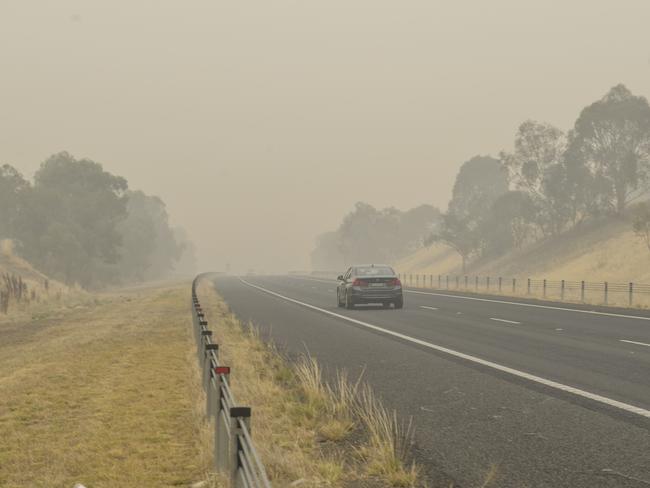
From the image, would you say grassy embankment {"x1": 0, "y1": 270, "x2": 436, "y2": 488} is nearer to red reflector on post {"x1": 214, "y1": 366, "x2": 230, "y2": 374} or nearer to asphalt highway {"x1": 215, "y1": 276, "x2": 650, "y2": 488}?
asphalt highway {"x1": 215, "y1": 276, "x2": 650, "y2": 488}

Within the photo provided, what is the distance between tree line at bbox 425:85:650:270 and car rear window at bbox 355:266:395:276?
151 ft

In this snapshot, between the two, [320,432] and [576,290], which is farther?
[576,290]

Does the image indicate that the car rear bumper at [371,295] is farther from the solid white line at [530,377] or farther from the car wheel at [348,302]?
the solid white line at [530,377]

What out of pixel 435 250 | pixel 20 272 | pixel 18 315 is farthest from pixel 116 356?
pixel 435 250

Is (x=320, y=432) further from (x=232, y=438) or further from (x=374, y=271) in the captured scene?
(x=374, y=271)

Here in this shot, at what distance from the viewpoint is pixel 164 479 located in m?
6.05

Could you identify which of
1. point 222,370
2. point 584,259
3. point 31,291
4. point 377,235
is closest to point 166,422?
point 222,370

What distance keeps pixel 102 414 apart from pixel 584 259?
201 feet

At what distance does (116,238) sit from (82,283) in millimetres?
5317

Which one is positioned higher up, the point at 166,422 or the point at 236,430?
the point at 236,430

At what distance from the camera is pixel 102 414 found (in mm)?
8758

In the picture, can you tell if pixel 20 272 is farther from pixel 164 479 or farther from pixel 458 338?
pixel 164 479

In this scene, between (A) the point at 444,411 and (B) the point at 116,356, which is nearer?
(A) the point at 444,411

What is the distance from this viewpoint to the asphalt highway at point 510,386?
5984 millimetres
